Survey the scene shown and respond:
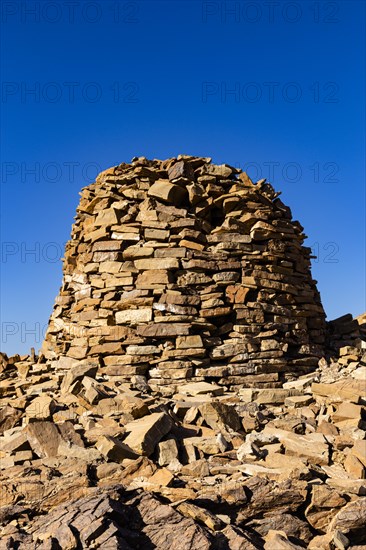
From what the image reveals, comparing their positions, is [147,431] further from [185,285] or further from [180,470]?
[185,285]

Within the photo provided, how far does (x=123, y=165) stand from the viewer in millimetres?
12523

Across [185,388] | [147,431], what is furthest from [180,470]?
[185,388]

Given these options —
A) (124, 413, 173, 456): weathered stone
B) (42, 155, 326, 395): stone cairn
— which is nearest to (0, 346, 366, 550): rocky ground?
(124, 413, 173, 456): weathered stone

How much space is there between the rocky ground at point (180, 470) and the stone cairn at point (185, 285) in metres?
1.20

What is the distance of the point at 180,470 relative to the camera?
6.66 meters

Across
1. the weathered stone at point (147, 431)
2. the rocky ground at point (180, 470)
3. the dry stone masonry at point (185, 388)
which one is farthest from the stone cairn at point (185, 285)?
the weathered stone at point (147, 431)

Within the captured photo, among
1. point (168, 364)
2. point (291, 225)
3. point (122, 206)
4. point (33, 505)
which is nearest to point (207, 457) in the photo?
point (33, 505)

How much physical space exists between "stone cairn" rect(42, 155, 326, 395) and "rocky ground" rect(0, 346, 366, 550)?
1.20 m

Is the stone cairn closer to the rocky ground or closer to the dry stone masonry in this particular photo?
the dry stone masonry

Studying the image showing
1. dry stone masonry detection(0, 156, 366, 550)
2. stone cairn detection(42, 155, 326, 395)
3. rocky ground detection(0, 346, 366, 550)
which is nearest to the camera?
rocky ground detection(0, 346, 366, 550)

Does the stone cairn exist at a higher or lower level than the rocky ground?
higher

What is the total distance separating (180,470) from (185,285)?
15.5 ft

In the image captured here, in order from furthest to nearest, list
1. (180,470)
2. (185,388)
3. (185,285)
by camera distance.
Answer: (185,285) → (185,388) → (180,470)

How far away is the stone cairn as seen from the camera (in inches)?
414
